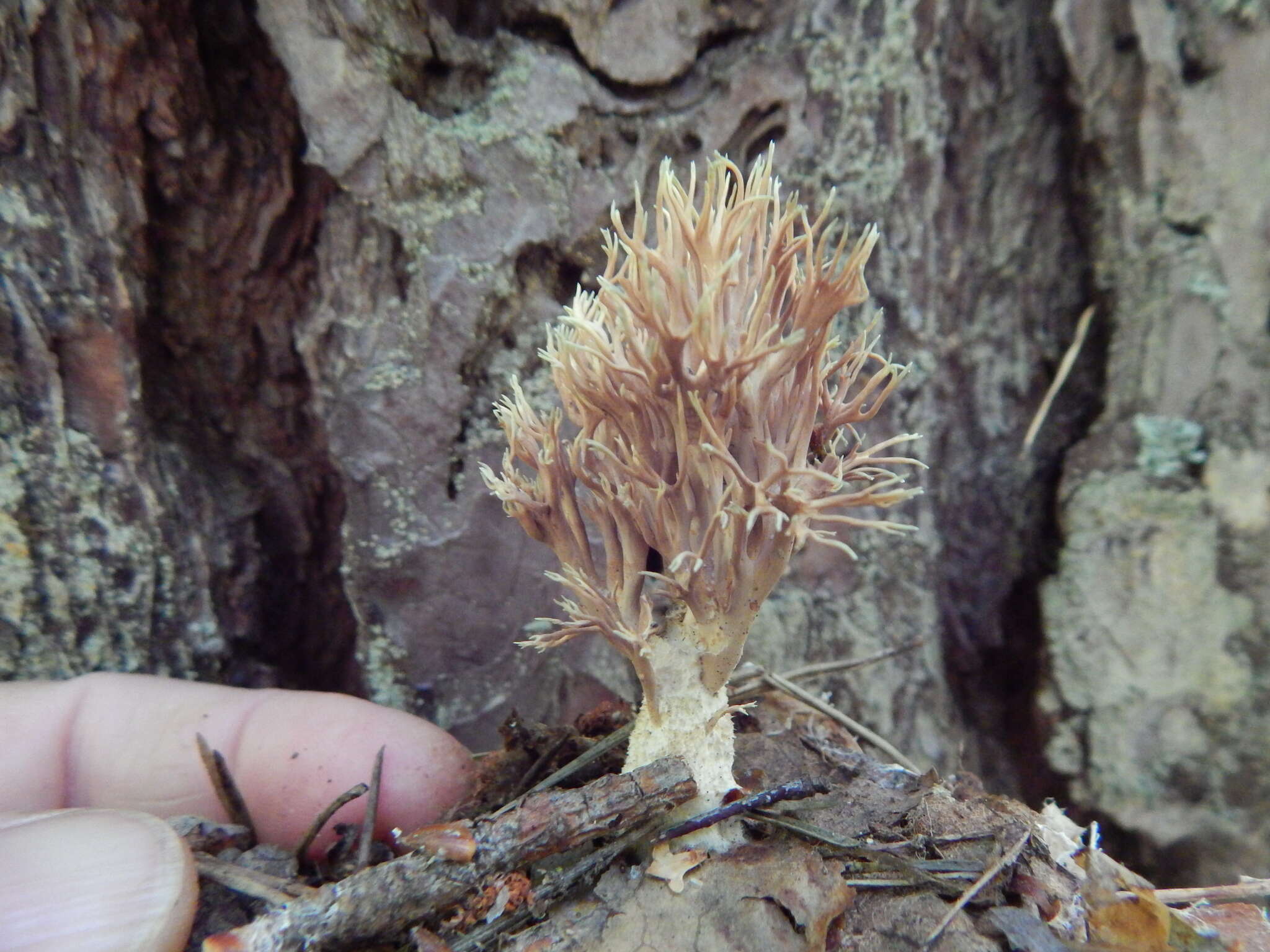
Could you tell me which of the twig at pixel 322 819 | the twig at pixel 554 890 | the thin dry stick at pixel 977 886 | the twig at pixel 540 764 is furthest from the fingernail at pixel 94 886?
the thin dry stick at pixel 977 886

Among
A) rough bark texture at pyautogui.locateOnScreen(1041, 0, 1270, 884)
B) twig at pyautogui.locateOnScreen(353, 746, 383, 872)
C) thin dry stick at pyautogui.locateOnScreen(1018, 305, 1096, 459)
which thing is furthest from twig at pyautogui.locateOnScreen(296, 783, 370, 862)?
thin dry stick at pyautogui.locateOnScreen(1018, 305, 1096, 459)

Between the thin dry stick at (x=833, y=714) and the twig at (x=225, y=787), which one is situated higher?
the thin dry stick at (x=833, y=714)

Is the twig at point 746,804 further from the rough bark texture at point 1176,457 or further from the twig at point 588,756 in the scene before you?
the rough bark texture at point 1176,457

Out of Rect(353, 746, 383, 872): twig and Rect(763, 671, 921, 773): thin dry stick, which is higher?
Rect(763, 671, 921, 773): thin dry stick

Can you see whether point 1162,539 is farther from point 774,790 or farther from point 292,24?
point 292,24

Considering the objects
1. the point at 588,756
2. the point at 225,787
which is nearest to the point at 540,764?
the point at 588,756

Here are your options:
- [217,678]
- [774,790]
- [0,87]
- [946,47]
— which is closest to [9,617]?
[217,678]

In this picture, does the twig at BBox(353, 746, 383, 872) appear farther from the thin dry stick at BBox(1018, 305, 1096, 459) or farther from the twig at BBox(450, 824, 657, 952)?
the thin dry stick at BBox(1018, 305, 1096, 459)
